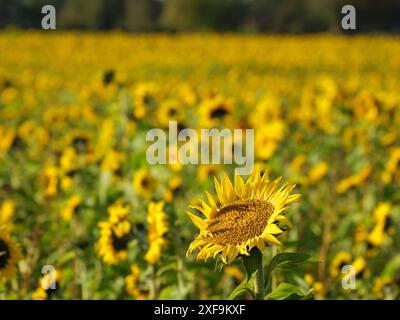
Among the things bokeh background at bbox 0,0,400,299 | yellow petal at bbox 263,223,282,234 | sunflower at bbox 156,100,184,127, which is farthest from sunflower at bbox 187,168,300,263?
sunflower at bbox 156,100,184,127

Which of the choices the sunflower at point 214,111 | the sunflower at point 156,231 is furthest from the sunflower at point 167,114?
the sunflower at point 156,231

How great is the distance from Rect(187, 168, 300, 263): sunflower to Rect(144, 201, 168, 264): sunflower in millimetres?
737

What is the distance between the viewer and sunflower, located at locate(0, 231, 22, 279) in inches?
98.8

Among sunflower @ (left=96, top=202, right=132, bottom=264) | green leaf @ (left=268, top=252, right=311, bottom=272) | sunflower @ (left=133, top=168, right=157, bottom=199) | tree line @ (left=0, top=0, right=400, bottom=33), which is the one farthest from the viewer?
tree line @ (left=0, top=0, right=400, bottom=33)

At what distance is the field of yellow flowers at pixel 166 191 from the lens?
9.43 feet

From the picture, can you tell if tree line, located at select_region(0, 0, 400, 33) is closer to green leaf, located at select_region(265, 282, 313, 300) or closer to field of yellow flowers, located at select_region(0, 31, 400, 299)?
field of yellow flowers, located at select_region(0, 31, 400, 299)

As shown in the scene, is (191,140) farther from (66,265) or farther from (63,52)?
(63,52)

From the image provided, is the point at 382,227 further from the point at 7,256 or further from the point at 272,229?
the point at 272,229

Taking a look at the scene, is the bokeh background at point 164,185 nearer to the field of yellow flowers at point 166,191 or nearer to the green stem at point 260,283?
the field of yellow flowers at point 166,191

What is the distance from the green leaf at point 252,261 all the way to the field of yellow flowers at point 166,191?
7 cm

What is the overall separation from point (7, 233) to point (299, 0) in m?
27.5

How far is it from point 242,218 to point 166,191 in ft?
8.34

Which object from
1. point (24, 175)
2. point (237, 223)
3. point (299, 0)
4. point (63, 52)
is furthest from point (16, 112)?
point (299, 0)

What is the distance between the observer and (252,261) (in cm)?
175
